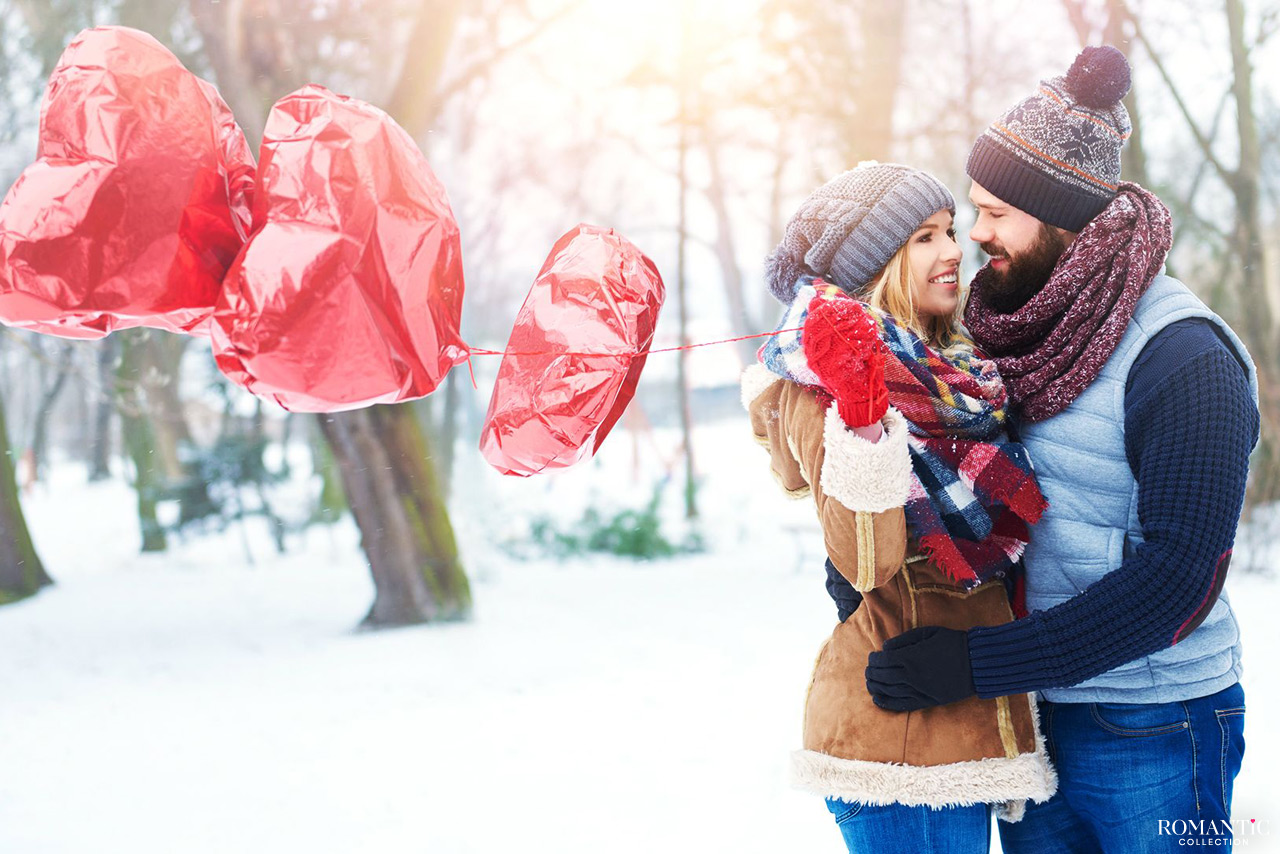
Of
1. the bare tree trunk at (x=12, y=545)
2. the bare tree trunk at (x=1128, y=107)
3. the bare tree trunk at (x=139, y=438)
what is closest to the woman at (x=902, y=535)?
the bare tree trunk at (x=1128, y=107)

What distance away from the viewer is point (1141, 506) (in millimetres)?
1126

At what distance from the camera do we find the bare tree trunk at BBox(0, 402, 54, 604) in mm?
5875

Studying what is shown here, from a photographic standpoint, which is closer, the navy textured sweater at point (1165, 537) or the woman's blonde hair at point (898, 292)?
the navy textured sweater at point (1165, 537)

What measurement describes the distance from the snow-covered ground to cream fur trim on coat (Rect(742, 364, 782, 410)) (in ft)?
6.73

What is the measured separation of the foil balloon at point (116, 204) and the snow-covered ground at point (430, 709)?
7.99 ft

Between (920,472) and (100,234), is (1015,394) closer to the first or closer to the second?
(920,472)

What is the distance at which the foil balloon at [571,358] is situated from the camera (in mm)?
1188

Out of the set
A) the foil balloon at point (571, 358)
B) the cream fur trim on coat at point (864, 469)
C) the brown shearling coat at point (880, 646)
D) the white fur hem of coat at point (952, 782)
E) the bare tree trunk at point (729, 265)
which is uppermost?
the foil balloon at point (571, 358)

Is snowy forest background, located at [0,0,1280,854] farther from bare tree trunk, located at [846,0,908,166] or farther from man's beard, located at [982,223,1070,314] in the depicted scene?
man's beard, located at [982,223,1070,314]

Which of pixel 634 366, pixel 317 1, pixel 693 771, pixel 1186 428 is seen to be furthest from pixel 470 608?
pixel 1186 428

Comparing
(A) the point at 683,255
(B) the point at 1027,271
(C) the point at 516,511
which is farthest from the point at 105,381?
(B) the point at 1027,271

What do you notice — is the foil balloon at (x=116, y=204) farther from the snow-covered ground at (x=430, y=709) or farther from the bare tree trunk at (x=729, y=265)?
the bare tree trunk at (x=729, y=265)

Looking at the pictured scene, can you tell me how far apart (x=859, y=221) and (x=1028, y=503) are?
451 millimetres

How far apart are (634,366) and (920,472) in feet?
1.29
